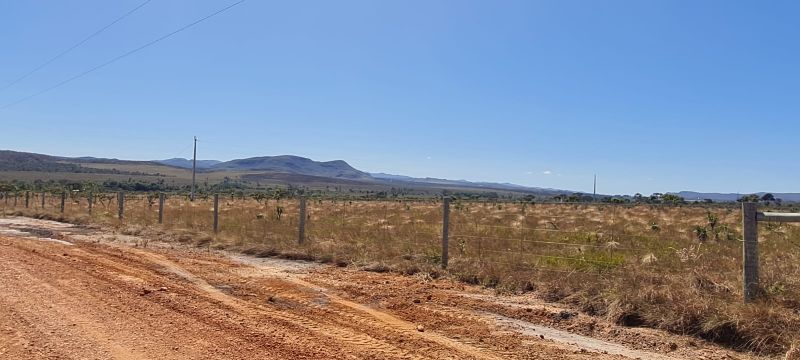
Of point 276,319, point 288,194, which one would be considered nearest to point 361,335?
point 276,319

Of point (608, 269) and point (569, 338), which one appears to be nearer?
point (569, 338)

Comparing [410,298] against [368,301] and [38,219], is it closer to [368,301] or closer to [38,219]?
[368,301]

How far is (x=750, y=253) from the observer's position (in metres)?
7.96

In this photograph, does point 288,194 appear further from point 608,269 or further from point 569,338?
point 569,338

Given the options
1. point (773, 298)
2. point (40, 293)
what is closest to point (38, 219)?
point (40, 293)

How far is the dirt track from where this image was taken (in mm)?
6297

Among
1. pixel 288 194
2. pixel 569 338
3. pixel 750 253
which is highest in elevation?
pixel 750 253

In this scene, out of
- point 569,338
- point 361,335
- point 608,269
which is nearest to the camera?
point 361,335

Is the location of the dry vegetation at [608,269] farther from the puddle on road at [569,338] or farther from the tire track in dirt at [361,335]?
the tire track in dirt at [361,335]

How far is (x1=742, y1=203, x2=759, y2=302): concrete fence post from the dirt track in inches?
53.8

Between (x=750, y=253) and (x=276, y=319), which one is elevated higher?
(x=750, y=253)

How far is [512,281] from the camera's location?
10.4 meters

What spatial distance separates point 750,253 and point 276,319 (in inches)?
253

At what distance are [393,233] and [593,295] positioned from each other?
320 inches
